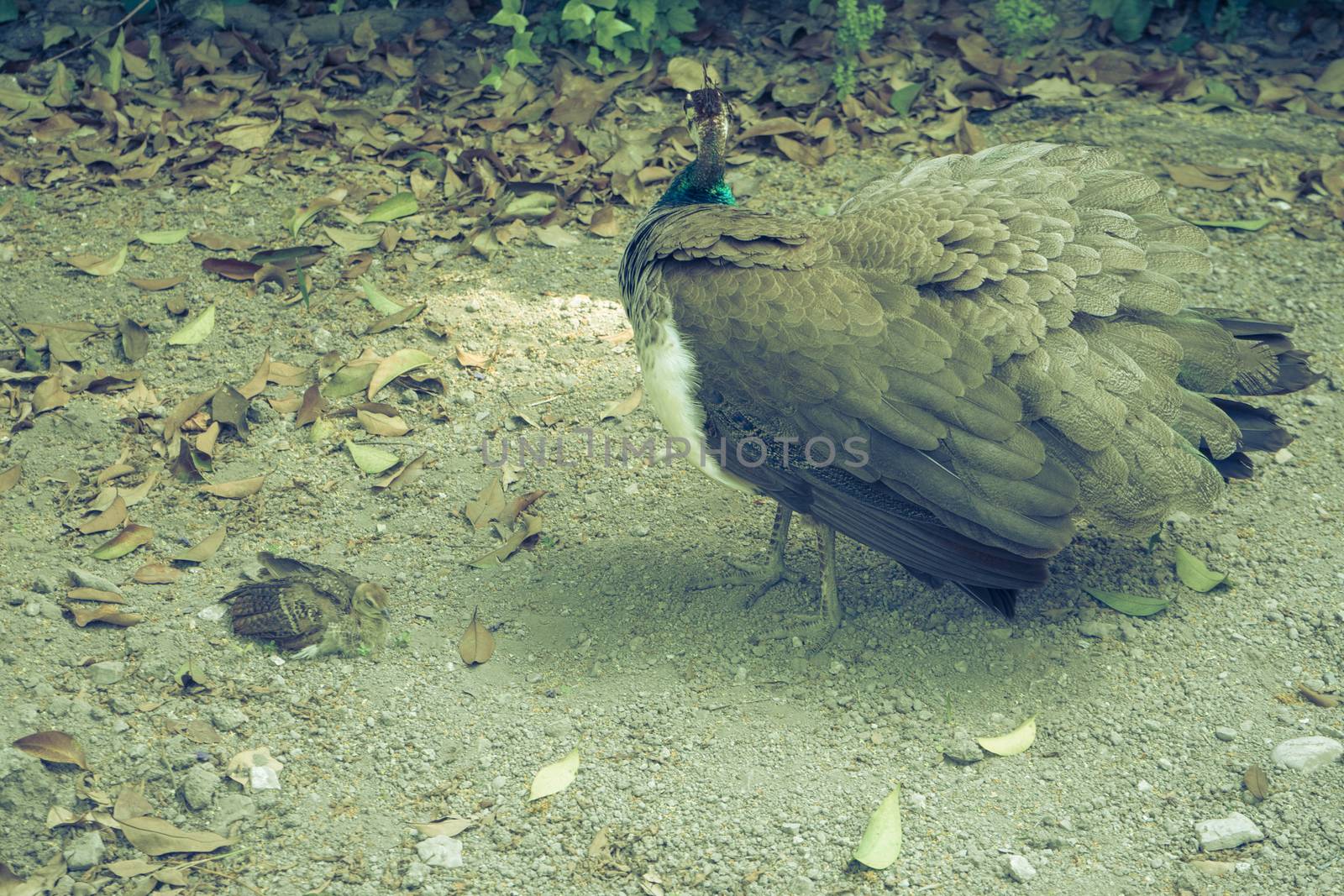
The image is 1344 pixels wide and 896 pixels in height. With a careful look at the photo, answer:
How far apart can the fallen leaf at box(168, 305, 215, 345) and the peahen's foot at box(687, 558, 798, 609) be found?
201cm

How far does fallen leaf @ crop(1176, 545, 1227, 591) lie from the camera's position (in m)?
3.50

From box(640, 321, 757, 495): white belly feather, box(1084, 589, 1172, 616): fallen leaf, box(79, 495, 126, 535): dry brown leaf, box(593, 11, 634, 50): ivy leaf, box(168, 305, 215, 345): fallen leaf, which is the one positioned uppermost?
box(593, 11, 634, 50): ivy leaf

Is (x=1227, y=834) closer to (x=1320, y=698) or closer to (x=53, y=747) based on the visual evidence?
(x=1320, y=698)

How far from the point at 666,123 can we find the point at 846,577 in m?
2.53

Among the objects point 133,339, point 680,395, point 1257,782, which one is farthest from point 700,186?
point 1257,782

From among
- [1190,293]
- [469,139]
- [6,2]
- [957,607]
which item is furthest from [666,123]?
[6,2]

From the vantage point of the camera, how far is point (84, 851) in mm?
2732

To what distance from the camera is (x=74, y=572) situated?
11.1 ft

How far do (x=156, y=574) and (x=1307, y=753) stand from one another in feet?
10.2

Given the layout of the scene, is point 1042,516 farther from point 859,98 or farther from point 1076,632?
point 859,98

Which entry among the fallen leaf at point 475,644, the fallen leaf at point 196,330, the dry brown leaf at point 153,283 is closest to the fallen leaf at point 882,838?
the fallen leaf at point 475,644

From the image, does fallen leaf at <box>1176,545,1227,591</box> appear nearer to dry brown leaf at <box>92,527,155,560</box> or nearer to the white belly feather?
the white belly feather

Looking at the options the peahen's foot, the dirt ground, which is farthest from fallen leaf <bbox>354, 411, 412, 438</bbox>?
the peahen's foot

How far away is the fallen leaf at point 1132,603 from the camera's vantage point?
136 inches
